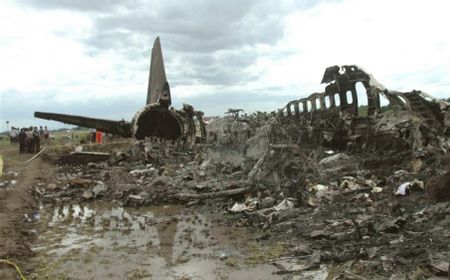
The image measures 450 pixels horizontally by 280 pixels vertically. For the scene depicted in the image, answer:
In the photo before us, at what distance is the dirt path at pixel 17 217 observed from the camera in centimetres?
640

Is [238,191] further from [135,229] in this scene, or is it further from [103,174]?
[103,174]

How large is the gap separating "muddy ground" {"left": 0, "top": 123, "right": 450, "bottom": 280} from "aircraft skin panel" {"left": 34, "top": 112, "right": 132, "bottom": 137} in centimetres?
950

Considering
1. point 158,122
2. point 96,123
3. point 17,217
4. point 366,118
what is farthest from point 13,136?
point 366,118

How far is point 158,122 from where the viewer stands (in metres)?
24.3

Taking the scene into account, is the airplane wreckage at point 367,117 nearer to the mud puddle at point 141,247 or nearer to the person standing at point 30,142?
the mud puddle at point 141,247

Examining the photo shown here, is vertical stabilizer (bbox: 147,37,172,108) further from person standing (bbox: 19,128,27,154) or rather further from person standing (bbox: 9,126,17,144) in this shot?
person standing (bbox: 9,126,17,144)

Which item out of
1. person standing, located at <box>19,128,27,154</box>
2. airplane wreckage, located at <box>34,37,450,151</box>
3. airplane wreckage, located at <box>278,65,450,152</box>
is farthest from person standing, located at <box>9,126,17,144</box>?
airplane wreckage, located at <box>278,65,450,152</box>

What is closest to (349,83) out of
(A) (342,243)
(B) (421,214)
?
(B) (421,214)

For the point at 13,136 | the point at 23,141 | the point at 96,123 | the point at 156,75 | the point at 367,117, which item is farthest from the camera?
the point at 13,136

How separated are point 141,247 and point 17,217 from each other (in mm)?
3281

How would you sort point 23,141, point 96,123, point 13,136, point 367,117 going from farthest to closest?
1. point 13,136
2. point 96,123
3. point 23,141
4. point 367,117

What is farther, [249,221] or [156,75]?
[156,75]

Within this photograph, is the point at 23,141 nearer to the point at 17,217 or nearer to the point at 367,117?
the point at 17,217

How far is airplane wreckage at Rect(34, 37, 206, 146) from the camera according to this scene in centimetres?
2316
